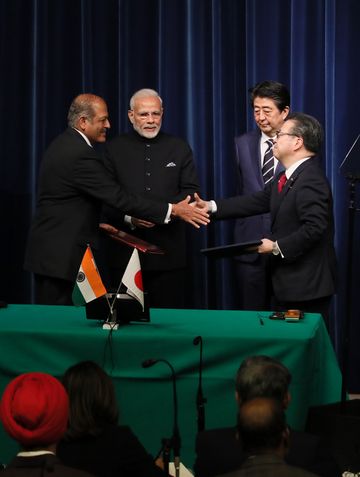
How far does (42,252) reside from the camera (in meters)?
5.20

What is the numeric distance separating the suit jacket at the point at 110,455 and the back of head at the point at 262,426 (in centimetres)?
53

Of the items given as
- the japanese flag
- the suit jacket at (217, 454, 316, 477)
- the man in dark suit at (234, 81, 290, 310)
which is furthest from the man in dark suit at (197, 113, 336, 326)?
the suit jacket at (217, 454, 316, 477)

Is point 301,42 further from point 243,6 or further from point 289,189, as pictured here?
point 289,189

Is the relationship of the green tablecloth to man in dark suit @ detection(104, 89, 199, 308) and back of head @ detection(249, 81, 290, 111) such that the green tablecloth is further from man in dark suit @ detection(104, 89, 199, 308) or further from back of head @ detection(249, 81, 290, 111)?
back of head @ detection(249, 81, 290, 111)

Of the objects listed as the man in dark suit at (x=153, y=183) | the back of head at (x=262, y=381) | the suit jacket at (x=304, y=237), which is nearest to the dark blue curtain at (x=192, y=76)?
the man in dark suit at (x=153, y=183)

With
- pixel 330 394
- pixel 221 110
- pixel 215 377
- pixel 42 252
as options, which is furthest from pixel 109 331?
pixel 221 110

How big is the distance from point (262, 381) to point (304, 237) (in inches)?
66.9

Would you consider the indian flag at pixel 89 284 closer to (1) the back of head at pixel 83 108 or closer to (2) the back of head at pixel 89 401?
(2) the back of head at pixel 89 401

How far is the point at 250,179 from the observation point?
5590mm

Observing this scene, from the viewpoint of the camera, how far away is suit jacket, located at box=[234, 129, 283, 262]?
18.3 ft

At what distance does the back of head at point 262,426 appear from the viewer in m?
2.34

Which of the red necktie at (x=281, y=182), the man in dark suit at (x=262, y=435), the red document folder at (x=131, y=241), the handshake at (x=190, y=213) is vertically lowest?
the man in dark suit at (x=262, y=435)

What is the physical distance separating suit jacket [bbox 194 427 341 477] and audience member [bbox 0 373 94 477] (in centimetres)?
62

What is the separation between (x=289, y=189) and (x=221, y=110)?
156cm
